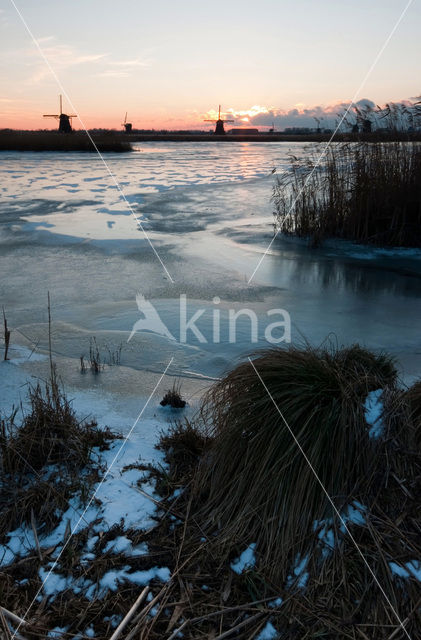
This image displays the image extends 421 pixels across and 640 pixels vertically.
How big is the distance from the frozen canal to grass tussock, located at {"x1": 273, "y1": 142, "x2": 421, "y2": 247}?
1.34 ft

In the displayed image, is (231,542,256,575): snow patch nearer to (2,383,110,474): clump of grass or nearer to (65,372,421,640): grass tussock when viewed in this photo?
(65,372,421,640): grass tussock

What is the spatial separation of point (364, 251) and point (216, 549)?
7.35 metres

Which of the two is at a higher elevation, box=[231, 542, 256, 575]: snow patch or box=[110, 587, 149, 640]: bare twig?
box=[231, 542, 256, 575]: snow patch

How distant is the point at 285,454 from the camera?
2.18m

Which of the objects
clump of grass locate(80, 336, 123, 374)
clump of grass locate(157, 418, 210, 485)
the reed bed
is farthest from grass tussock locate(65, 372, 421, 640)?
the reed bed

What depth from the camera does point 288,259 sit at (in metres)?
8.48

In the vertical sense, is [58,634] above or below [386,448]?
below

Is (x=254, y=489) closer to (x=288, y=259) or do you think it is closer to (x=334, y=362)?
(x=334, y=362)

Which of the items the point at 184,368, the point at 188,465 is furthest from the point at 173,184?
the point at 188,465
